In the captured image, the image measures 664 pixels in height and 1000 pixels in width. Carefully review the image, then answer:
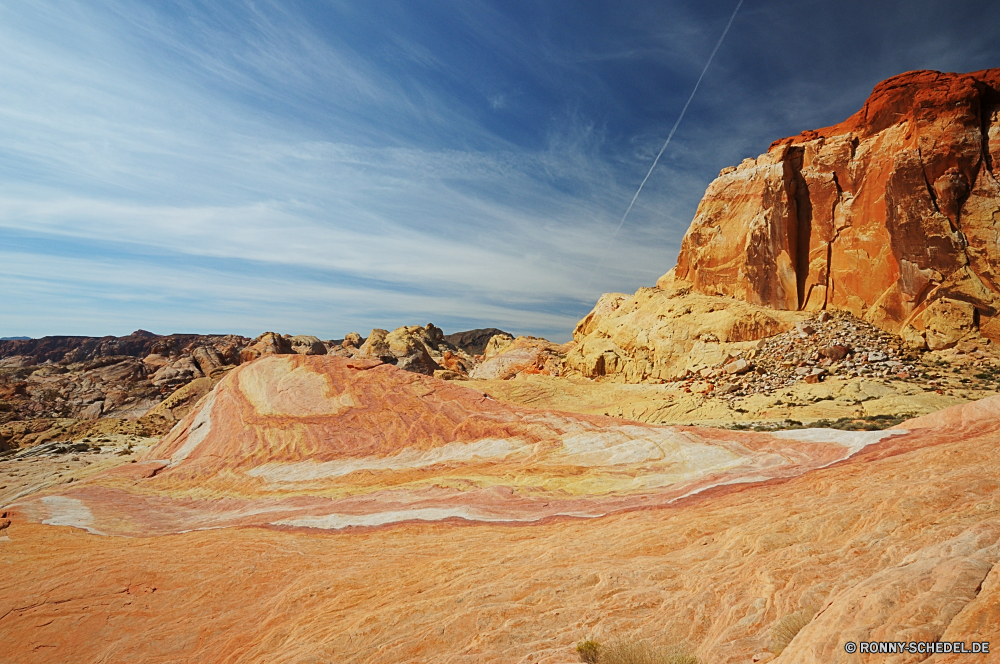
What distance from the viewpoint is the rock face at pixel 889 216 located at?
25688 millimetres

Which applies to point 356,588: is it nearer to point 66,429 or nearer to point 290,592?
point 290,592

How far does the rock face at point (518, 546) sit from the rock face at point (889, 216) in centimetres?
1969

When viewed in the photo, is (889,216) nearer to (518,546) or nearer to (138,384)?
(518,546)

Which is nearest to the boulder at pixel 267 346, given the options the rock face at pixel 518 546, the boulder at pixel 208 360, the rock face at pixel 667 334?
the boulder at pixel 208 360

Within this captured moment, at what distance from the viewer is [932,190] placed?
2711 cm

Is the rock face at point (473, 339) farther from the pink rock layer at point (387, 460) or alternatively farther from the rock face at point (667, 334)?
the pink rock layer at point (387, 460)

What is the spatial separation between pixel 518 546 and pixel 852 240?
33608 millimetres

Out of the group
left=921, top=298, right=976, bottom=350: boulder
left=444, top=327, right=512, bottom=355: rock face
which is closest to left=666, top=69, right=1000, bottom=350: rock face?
left=921, top=298, right=976, bottom=350: boulder

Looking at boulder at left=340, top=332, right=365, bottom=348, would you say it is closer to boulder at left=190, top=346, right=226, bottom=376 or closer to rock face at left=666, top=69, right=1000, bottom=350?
boulder at left=190, top=346, right=226, bottom=376

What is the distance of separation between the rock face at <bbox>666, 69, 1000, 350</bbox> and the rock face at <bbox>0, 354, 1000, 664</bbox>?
19690 mm

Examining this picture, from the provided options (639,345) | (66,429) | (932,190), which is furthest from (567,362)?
(66,429)

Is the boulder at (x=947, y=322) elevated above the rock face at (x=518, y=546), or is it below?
above

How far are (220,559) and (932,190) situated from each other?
126 ft

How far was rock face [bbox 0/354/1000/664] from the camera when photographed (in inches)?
193
